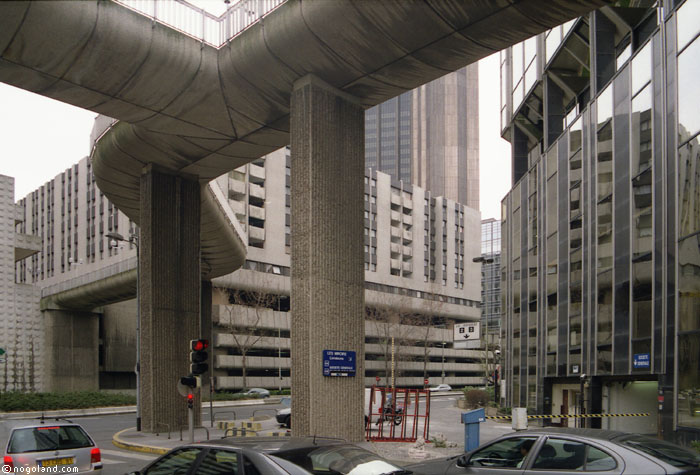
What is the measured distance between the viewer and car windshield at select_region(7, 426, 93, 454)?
1074 cm

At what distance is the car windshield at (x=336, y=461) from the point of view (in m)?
6.51

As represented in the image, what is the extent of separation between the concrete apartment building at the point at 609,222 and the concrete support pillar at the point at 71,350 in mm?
35081

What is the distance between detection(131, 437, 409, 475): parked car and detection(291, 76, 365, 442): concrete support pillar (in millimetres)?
10726

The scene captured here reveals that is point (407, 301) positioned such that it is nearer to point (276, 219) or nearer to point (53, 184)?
point (276, 219)

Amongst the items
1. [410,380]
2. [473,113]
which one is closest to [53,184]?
[410,380]

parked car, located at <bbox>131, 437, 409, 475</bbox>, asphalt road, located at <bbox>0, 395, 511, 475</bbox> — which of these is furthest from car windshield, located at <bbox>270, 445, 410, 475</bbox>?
asphalt road, located at <bbox>0, 395, 511, 475</bbox>

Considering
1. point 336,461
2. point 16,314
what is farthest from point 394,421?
point 16,314

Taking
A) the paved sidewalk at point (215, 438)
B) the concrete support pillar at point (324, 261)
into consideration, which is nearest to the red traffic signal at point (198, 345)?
the paved sidewalk at point (215, 438)

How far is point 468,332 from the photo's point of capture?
31281 mm

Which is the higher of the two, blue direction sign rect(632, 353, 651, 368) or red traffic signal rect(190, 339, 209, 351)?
red traffic signal rect(190, 339, 209, 351)

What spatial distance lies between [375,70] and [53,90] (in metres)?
8.61

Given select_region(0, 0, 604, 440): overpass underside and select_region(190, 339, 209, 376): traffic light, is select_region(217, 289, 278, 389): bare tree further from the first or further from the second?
select_region(190, 339, 209, 376): traffic light

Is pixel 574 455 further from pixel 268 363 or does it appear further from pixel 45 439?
pixel 268 363

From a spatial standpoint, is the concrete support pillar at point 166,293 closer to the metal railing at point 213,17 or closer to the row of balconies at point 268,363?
the metal railing at point 213,17
